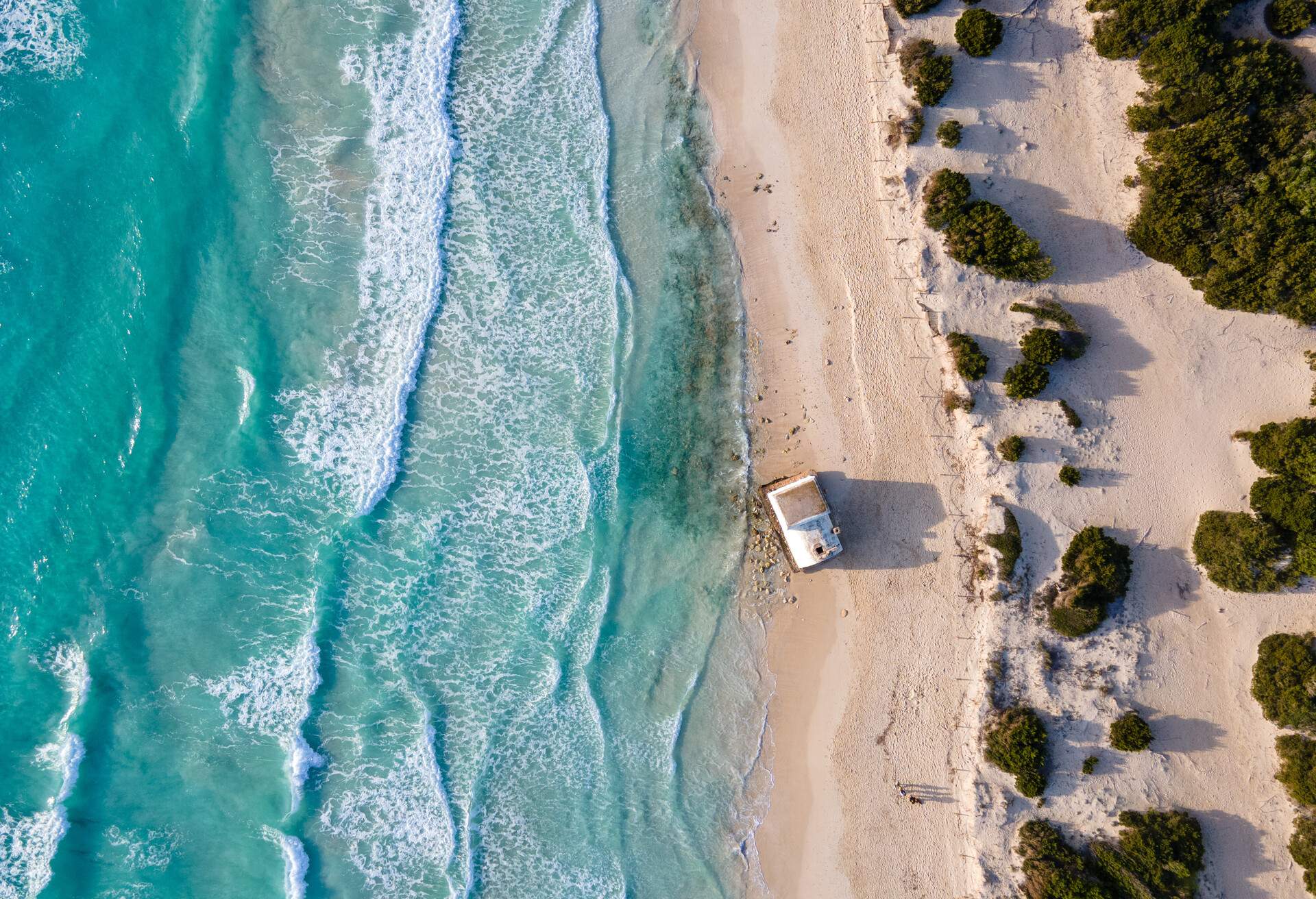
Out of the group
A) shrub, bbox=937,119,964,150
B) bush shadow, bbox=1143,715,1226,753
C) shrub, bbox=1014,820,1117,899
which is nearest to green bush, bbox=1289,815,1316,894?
bush shadow, bbox=1143,715,1226,753

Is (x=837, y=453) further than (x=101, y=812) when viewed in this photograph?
Yes

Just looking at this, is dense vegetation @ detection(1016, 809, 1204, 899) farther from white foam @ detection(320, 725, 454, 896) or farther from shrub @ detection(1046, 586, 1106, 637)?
white foam @ detection(320, 725, 454, 896)

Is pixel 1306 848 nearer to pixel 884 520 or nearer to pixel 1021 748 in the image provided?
pixel 1021 748

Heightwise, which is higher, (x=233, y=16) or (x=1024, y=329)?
(x=233, y=16)

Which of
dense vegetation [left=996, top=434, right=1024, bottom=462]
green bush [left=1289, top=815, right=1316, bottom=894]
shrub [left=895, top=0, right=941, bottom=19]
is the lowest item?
green bush [left=1289, top=815, right=1316, bottom=894]

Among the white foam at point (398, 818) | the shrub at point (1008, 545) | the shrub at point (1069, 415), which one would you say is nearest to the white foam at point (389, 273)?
the white foam at point (398, 818)

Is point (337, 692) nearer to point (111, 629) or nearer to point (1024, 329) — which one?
point (111, 629)

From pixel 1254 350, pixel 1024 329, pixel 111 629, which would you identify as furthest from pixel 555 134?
pixel 1254 350
